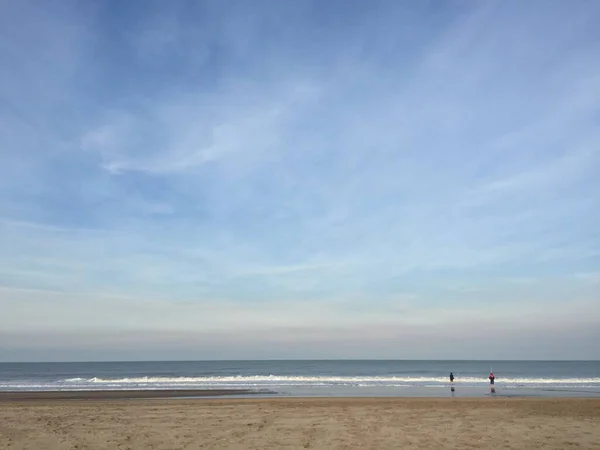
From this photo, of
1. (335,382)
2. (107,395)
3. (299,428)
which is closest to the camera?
(299,428)

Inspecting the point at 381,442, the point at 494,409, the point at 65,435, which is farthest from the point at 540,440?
the point at 65,435

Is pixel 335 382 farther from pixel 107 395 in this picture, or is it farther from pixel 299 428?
pixel 299 428

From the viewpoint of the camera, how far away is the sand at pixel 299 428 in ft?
41.9

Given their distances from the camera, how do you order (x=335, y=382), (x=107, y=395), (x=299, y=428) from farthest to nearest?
(x=335, y=382) < (x=107, y=395) < (x=299, y=428)

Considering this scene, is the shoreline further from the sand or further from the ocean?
the sand

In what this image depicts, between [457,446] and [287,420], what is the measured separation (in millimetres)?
6706

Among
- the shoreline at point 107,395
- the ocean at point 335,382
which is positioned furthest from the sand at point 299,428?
the ocean at point 335,382

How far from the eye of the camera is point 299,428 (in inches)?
594

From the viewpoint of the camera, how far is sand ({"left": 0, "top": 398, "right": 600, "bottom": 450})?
12758mm

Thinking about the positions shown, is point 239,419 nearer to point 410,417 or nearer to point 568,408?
point 410,417

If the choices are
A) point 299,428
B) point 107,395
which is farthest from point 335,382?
point 299,428

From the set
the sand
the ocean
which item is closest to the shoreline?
the ocean

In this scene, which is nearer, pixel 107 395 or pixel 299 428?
pixel 299 428

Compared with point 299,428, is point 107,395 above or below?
below
